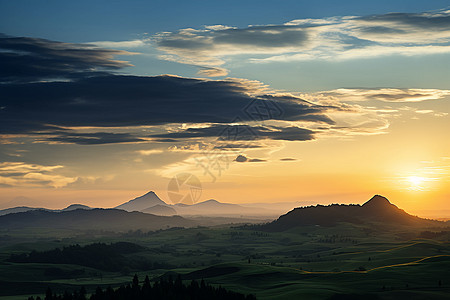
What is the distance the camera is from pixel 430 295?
199 m

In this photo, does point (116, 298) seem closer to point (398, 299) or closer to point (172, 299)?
point (172, 299)

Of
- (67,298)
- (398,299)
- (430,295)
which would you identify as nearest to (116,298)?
(67,298)

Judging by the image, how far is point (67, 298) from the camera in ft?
656

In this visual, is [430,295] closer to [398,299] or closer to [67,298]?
[398,299]

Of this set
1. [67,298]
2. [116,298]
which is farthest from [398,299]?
[67,298]

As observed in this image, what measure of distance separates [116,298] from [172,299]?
20.8 m

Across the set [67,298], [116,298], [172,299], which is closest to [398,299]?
[172,299]

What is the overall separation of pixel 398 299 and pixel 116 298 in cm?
10452

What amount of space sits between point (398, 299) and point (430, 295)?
481 inches

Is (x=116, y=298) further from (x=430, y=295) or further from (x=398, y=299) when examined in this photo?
(x=430, y=295)

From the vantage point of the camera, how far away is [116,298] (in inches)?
7840

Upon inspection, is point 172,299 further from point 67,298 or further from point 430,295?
point 430,295

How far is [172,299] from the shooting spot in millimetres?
199375

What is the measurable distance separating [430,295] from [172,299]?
315 ft
